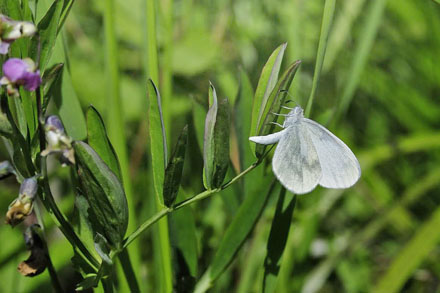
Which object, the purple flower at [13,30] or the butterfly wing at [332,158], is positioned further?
the butterfly wing at [332,158]

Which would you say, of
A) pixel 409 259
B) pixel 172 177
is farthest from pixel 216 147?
pixel 409 259

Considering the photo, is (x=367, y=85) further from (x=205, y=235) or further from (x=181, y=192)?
(x=181, y=192)

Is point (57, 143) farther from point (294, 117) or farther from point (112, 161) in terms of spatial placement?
point (294, 117)

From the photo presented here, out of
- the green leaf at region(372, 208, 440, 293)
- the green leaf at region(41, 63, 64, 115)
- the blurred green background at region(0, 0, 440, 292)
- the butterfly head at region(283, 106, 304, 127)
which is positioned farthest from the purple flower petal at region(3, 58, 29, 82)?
the green leaf at region(372, 208, 440, 293)

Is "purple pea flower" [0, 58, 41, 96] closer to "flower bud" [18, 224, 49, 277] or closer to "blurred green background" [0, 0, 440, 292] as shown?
"flower bud" [18, 224, 49, 277]

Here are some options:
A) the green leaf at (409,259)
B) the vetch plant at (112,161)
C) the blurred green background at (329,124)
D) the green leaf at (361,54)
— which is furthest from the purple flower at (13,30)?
the green leaf at (409,259)

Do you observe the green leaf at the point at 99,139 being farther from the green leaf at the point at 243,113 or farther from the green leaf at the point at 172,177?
the green leaf at the point at 243,113

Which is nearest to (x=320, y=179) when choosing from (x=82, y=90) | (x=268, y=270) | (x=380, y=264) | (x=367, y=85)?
(x=268, y=270)
